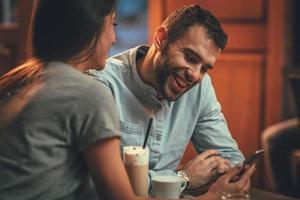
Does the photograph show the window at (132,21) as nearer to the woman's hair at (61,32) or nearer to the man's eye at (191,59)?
the man's eye at (191,59)

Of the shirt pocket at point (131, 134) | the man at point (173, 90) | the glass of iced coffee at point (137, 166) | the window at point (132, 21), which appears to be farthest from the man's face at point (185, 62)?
the window at point (132, 21)

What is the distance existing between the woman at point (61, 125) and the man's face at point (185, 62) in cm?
57

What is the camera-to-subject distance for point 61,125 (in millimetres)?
1179

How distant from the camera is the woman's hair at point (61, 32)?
1.22 m

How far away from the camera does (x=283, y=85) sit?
343 centimetres

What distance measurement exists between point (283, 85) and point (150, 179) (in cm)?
202

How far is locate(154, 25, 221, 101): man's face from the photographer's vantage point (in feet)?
5.79

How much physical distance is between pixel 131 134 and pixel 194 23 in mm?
403

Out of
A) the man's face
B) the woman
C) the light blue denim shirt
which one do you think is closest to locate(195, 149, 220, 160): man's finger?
the light blue denim shirt

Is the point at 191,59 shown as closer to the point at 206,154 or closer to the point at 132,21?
the point at 206,154

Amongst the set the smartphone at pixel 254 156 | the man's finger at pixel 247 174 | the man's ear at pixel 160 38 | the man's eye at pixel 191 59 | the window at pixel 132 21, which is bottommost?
the window at pixel 132 21

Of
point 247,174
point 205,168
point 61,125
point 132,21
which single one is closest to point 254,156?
point 247,174

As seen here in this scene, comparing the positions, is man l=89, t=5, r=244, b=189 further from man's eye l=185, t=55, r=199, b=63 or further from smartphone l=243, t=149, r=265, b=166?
smartphone l=243, t=149, r=265, b=166

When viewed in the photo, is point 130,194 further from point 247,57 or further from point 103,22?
point 247,57
